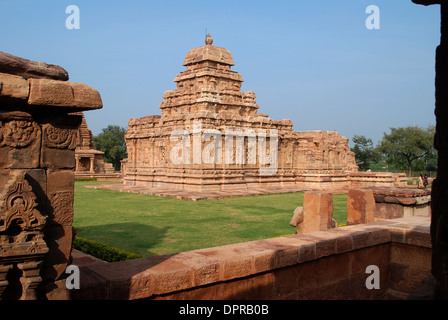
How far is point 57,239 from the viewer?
2781mm

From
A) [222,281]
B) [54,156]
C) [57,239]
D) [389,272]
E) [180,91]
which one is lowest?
[389,272]

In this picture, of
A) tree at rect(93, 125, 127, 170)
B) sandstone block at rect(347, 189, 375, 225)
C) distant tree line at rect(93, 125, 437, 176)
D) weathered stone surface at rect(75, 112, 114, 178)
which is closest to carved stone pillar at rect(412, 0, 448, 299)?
sandstone block at rect(347, 189, 375, 225)

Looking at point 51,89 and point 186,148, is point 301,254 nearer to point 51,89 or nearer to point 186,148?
point 51,89

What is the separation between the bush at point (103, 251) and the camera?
21.5 feet

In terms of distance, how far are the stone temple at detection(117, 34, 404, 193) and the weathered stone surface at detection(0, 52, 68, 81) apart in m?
16.0

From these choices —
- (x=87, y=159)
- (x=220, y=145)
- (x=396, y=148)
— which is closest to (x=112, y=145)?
(x=87, y=159)

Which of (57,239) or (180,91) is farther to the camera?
(180,91)

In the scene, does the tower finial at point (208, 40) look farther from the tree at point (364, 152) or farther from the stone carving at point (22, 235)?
the tree at point (364, 152)

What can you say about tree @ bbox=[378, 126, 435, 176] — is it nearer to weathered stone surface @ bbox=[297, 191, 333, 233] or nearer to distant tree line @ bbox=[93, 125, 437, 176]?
distant tree line @ bbox=[93, 125, 437, 176]

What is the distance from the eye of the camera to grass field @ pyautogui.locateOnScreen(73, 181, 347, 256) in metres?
8.17

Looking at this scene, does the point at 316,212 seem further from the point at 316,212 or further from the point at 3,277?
the point at 3,277

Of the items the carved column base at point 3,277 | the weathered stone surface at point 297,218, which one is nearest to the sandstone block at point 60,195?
the carved column base at point 3,277
